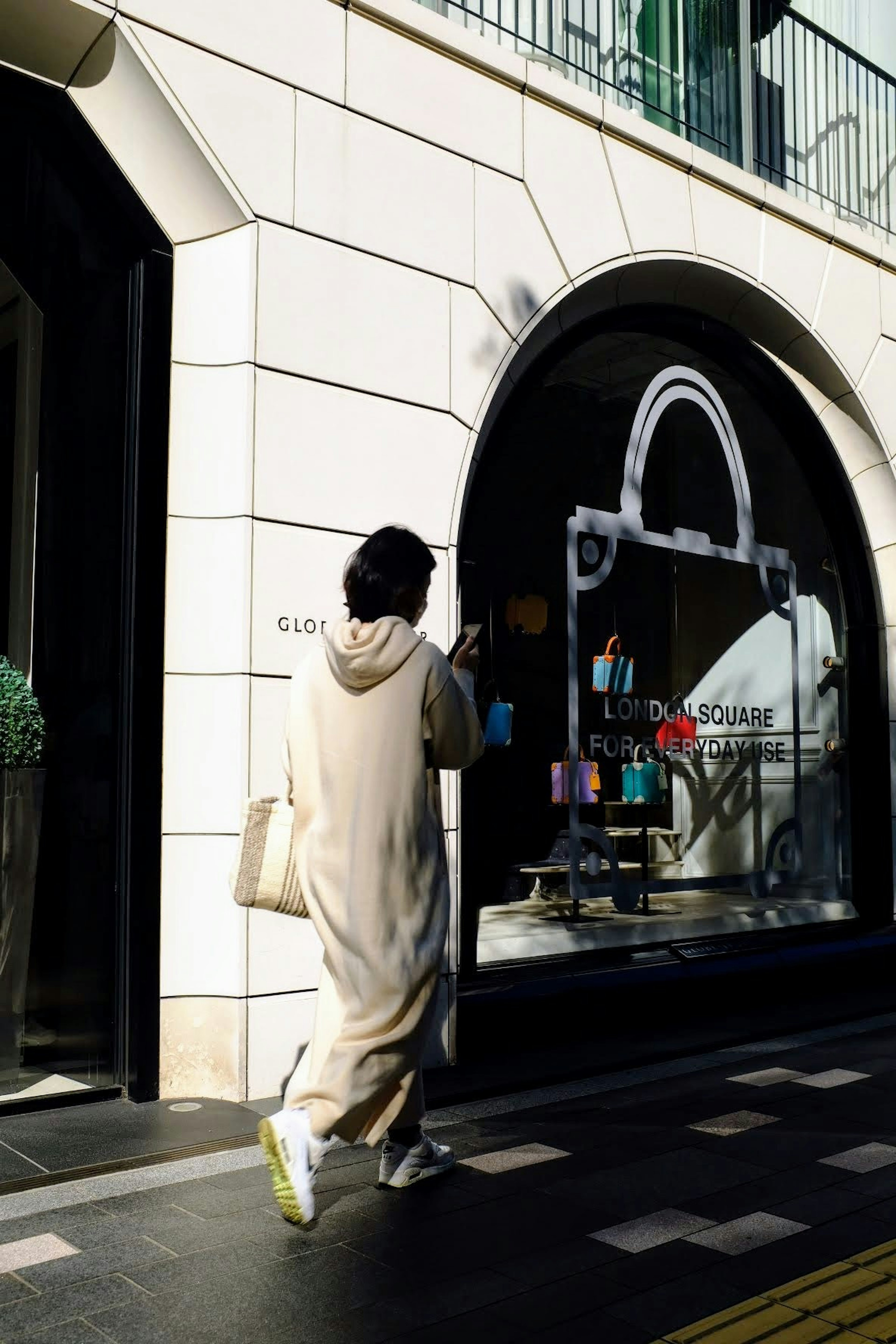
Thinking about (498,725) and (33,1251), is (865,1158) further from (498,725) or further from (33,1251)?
(498,725)

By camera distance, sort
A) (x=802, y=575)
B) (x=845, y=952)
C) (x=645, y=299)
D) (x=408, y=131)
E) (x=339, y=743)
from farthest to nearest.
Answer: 1. (x=802, y=575)
2. (x=845, y=952)
3. (x=645, y=299)
4. (x=408, y=131)
5. (x=339, y=743)

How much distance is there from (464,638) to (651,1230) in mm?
1799

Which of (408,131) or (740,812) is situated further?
(740,812)

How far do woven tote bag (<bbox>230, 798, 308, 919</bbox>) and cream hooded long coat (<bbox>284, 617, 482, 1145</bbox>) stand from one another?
44 mm

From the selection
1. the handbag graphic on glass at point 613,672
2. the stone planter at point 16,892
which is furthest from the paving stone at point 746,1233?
the handbag graphic on glass at point 613,672

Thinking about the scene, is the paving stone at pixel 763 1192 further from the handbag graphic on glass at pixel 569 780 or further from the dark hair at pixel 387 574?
the handbag graphic on glass at pixel 569 780

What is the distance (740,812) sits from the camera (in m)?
7.68

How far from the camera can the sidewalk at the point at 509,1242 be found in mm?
2758

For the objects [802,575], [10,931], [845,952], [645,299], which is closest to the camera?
[10,931]

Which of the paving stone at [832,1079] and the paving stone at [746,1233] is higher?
the paving stone at [746,1233]

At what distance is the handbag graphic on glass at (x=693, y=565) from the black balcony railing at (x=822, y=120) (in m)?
1.90

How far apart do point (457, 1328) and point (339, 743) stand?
1515mm

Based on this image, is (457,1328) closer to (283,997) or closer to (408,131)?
(283,997)

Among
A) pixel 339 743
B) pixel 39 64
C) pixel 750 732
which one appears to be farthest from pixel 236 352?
pixel 750 732
